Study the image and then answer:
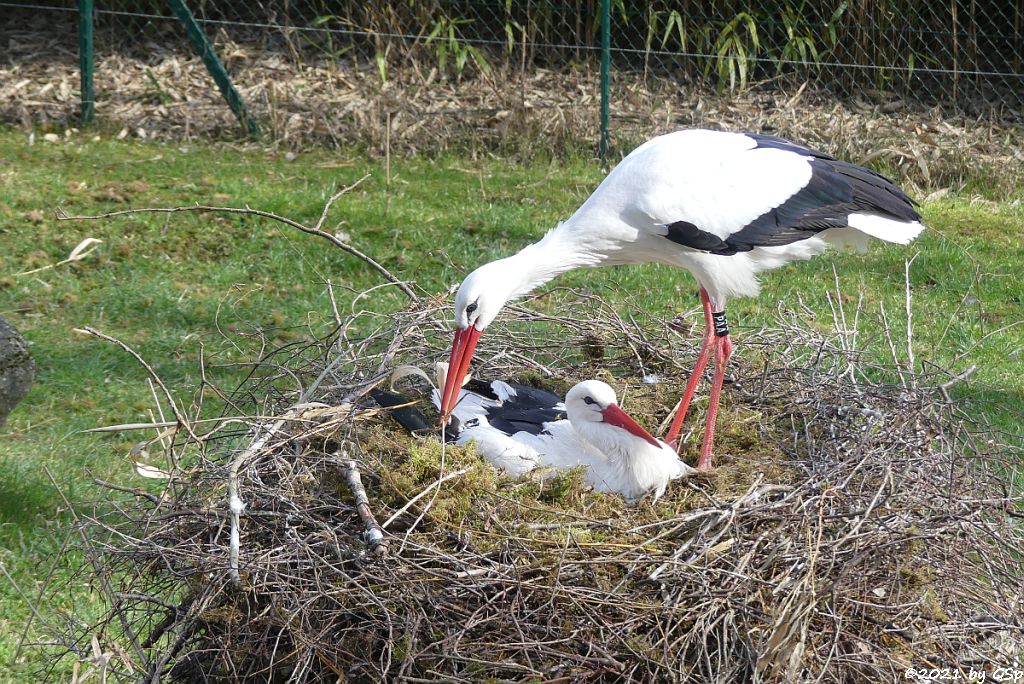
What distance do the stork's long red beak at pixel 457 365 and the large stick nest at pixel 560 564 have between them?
0.68ft

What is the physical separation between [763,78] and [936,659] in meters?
8.17

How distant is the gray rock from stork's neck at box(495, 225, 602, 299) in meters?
2.34

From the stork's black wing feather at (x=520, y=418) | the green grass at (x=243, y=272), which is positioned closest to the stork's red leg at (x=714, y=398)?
the stork's black wing feather at (x=520, y=418)

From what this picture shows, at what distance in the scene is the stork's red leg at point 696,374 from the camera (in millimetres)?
4203

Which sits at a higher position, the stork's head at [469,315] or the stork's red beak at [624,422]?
the stork's head at [469,315]

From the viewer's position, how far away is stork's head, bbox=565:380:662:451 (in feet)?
12.1

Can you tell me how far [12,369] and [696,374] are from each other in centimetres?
293

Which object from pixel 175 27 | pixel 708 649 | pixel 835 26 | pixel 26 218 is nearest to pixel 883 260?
pixel 835 26

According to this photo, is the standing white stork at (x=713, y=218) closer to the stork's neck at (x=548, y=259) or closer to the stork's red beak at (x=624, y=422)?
the stork's neck at (x=548, y=259)

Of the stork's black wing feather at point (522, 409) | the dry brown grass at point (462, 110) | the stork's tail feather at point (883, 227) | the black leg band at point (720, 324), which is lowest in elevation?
the dry brown grass at point (462, 110)

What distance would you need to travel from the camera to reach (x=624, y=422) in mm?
3680

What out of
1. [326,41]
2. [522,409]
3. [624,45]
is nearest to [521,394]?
[522,409]

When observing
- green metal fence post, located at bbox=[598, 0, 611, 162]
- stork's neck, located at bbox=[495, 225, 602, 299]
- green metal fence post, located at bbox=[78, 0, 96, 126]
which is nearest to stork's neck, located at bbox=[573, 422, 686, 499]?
stork's neck, located at bbox=[495, 225, 602, 299]

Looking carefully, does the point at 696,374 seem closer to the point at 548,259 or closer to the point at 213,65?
the point at 548,259
